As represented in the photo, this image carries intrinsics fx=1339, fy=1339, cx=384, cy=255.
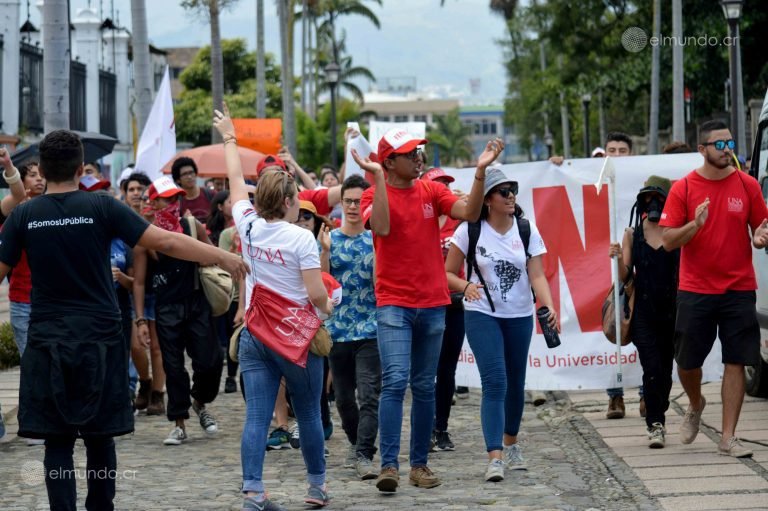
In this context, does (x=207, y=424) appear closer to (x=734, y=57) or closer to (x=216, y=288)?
(x=216, y=288)

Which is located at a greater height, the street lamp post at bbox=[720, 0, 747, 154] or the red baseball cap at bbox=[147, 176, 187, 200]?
the street lamp post at bbox=[720, 0, 747, 154]

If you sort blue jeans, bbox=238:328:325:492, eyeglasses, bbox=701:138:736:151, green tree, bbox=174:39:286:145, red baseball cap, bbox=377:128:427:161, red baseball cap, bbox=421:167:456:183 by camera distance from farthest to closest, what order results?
green tree, bbox=174:39:286:145, red baseball cap, bbox=421:167:456:183, eyeglasses, bbox=701:138:736:151, red baseball cap, bbox=377:128:427:161, blue jeans, bbox=238:328:325:492

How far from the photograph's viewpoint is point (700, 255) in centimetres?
794

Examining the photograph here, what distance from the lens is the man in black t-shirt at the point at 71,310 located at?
5.82 metres

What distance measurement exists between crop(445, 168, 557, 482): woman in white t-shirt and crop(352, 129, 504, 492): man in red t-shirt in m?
0.34

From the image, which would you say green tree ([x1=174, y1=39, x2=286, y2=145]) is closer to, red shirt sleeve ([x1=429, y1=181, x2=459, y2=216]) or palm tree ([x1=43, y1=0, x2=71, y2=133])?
palm tree ([x1=43, y1=0, x2=71, y2=133])

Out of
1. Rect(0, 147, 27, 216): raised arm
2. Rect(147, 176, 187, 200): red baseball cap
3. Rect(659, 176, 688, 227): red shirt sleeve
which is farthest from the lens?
Rect(147, 176, 187, 200): red baseball cap

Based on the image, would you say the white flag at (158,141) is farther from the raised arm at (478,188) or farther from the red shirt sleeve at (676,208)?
the raised arm at (478,188)

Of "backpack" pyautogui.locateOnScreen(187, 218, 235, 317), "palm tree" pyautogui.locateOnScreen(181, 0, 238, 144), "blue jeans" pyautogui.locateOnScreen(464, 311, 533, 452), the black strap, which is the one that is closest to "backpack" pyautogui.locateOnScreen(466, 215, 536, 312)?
the black strap

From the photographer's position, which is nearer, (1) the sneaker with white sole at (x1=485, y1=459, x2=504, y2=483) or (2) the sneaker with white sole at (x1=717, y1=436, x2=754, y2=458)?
(1) the sneaker with white sole at (x1=485, y1=459, x2=504, y2=483)

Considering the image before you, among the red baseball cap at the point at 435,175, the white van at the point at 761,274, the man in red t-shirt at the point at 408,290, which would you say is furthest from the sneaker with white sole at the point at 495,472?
the red baseball cap at the point at 435,175

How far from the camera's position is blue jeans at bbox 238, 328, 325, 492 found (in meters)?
6.62

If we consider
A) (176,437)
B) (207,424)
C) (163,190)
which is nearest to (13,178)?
(163,190)

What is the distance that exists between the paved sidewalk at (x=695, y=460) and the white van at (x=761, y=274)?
0.13 meters
